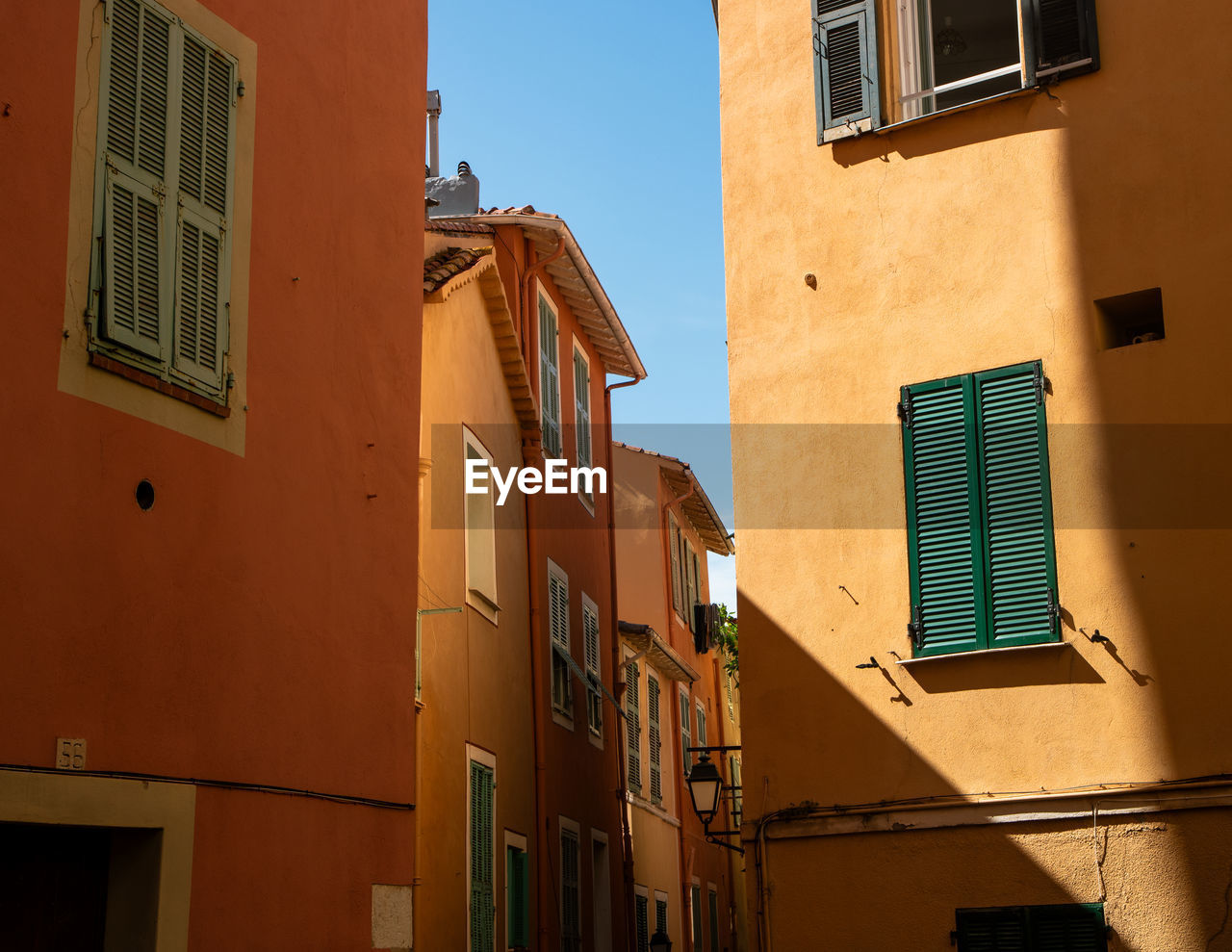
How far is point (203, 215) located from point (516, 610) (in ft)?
26.2

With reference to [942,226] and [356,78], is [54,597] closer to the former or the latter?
[356,78]

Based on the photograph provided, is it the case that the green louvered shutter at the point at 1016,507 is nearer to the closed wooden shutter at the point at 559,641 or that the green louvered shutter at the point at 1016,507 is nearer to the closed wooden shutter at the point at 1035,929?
the closed wooden shutter at the point at 1035,929

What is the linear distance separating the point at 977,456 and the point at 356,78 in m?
4.40

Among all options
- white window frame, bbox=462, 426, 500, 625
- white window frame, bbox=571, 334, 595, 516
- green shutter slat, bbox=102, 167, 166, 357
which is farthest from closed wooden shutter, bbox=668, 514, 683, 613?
green shutter slat, bbox=102, 167, 166, 357

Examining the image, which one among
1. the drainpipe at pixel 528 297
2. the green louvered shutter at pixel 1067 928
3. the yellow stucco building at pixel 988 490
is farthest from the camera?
the drainpipe at pixel 528 297

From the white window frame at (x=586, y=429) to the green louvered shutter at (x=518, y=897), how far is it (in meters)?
5.59

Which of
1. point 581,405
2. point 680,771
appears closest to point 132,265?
point 581,405

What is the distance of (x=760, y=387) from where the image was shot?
402 inches

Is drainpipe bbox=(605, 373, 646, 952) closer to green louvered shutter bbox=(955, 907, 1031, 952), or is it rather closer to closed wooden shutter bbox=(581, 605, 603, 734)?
closed wooden shutter bbox=(581, 605, 603, 734)

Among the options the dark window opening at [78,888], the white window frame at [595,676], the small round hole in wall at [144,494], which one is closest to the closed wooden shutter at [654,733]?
the white window frame at [595,676]

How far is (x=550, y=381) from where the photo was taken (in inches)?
684

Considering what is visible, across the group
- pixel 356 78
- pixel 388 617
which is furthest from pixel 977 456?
pixel 356 78

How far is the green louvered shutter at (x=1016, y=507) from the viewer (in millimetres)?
8914

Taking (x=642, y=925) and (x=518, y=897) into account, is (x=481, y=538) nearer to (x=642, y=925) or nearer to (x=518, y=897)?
(x=518, y=897)
